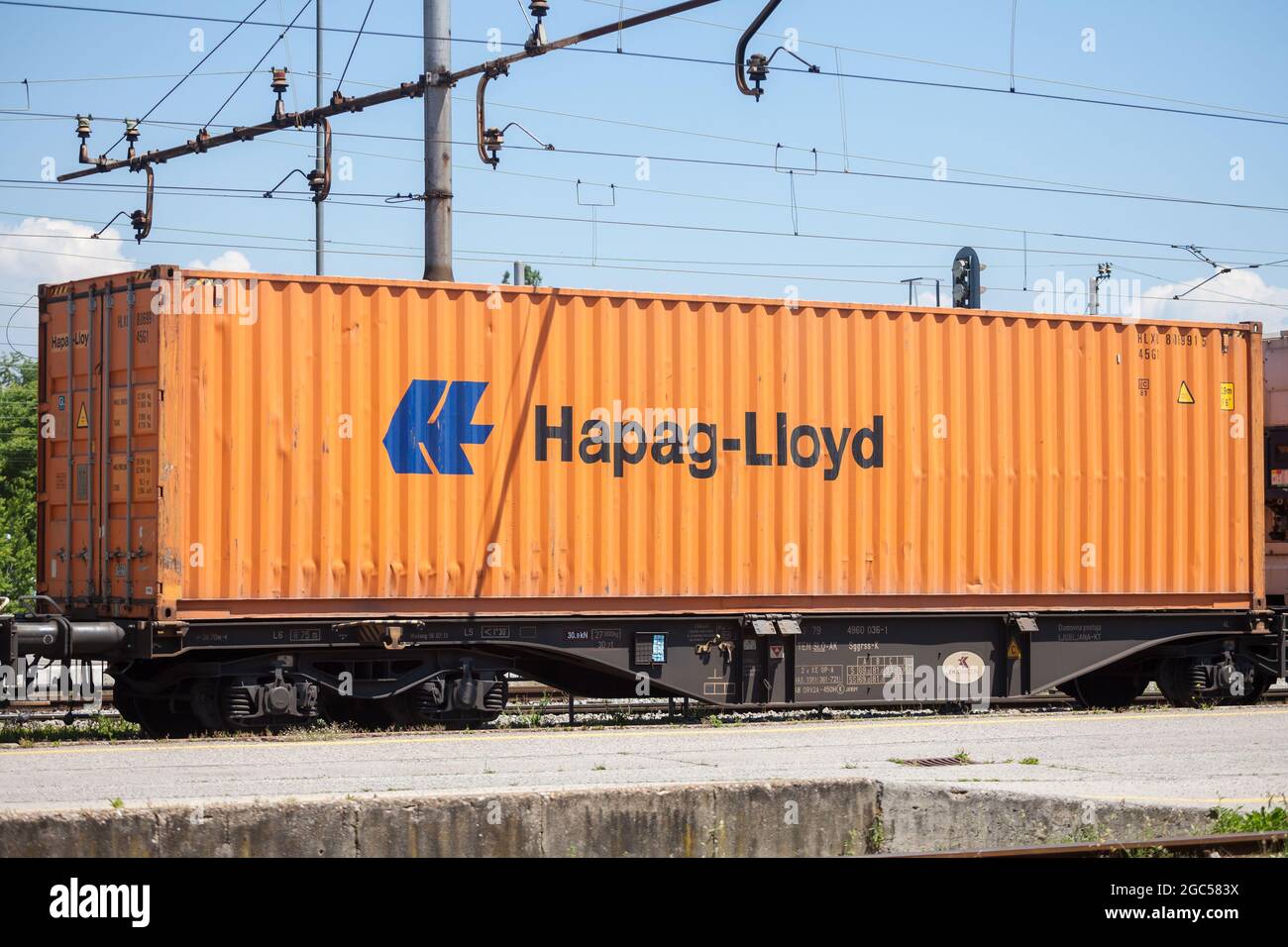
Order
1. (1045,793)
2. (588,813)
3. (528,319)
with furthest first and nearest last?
(528,319) < (1045,793) < (588,813)

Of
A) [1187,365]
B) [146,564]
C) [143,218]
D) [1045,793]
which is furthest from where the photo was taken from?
[143,218]

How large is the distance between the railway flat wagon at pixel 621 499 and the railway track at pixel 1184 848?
5569 millimetres

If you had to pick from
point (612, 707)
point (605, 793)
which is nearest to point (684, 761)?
point (605, 793)

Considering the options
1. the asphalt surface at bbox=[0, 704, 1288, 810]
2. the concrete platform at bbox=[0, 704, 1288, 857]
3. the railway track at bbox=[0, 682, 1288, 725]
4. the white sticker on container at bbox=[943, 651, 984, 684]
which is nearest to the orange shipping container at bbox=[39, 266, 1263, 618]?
the white sticker on container at bbox=[943, 651, 984, 684]

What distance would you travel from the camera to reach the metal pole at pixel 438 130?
14820mm

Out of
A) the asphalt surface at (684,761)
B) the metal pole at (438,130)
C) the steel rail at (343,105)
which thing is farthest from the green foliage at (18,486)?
the asphalt surface at (684,761)

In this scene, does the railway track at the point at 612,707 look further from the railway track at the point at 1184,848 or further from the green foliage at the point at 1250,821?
the railway track at the point at 1184,848

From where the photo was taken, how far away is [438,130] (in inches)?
588

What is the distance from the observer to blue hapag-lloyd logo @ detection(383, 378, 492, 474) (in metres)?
12.6

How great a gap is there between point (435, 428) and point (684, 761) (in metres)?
3.62
